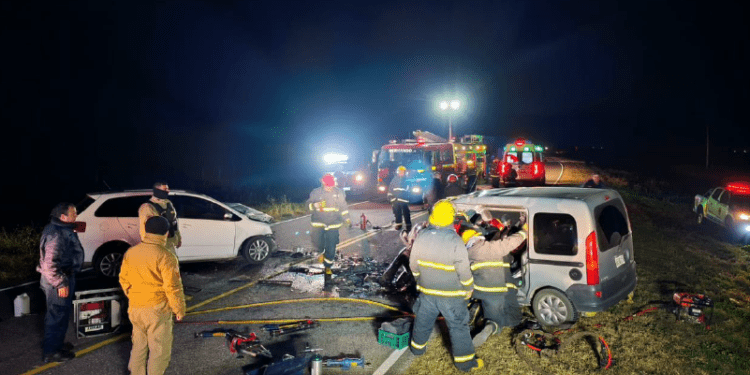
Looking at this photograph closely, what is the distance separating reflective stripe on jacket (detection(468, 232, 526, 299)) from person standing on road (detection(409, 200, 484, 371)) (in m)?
0.79

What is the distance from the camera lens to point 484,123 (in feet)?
471

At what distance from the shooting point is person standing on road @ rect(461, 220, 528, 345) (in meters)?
5.41

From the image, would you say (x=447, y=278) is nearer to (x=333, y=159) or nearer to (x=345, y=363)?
(x=345, y=363)

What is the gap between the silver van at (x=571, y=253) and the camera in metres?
5.48

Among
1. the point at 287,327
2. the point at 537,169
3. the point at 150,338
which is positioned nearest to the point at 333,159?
the point at 537,169

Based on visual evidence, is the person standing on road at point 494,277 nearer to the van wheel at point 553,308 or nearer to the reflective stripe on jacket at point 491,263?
the reflective stripe on jacket at point 491,263

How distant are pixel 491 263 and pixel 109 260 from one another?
23.2 feet

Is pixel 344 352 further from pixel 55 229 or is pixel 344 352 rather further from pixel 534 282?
pixel 55 229

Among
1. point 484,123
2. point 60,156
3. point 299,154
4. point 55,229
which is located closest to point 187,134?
point 299,154

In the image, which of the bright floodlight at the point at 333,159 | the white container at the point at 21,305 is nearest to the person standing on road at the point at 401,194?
the white container at the point at 21,305

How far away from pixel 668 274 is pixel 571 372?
4962 millimetres

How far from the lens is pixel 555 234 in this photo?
596cm

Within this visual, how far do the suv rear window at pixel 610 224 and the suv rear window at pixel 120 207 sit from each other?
803 cm

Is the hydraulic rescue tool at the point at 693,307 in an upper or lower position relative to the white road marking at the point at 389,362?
upper
